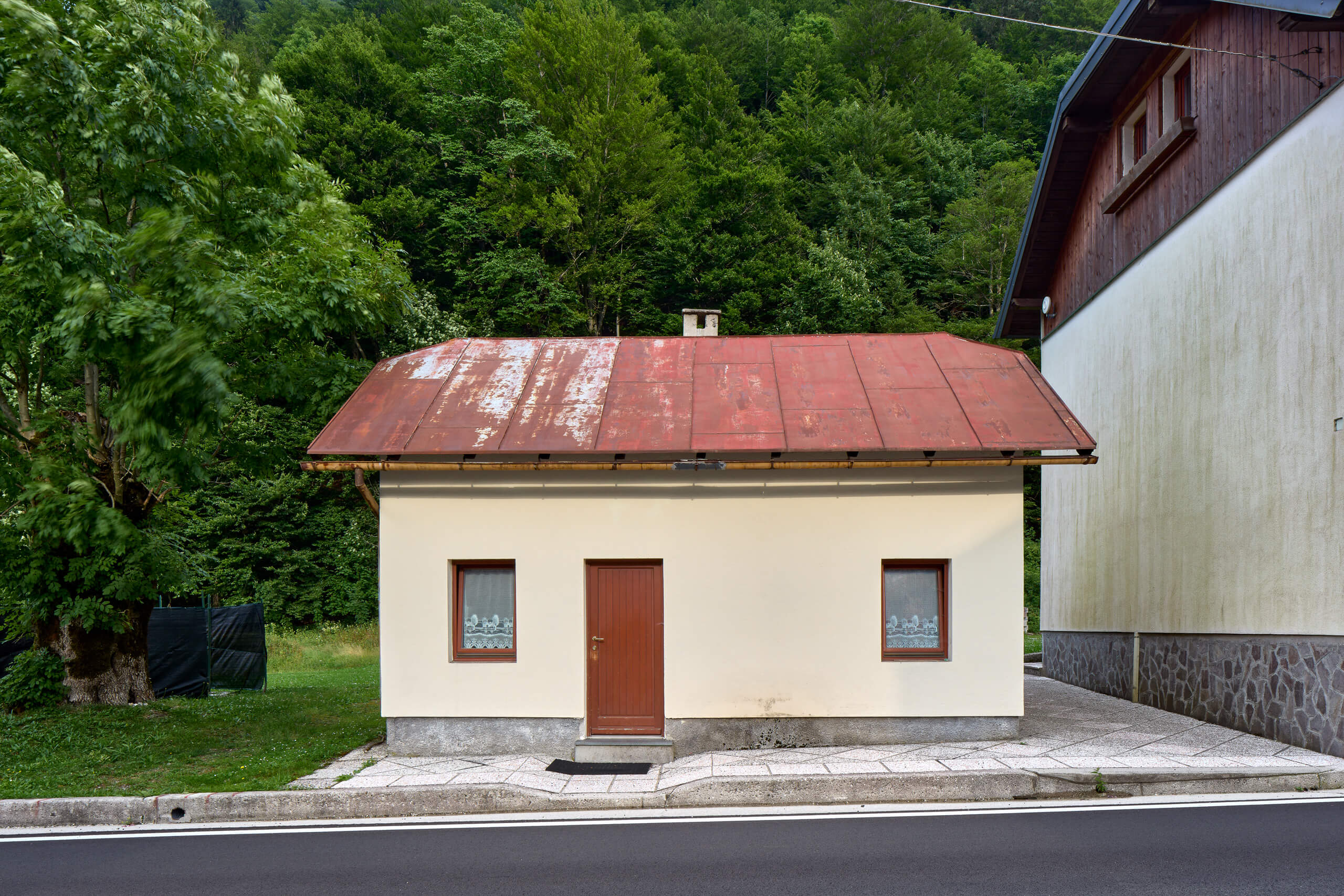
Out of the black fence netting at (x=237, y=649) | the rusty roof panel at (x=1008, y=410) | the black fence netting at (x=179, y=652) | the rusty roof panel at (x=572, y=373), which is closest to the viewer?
the rusty roof panel at (x=1008, y=410)

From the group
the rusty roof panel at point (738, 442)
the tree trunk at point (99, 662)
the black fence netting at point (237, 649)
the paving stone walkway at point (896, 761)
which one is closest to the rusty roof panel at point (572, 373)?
the rusty roof panel at point (738, 442)

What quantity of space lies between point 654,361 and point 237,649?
428 inches

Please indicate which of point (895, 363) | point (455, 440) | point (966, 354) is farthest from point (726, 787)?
point (966, 354)

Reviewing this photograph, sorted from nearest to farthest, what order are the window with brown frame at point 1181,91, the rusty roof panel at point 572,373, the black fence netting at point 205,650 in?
1. the rusty roof panel at point 572,373
2. the window with brown frame at point 1181,91
3. the black fence netting at point 205,650

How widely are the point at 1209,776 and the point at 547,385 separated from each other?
7.88 metres

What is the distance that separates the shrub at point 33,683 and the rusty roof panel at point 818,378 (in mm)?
10001

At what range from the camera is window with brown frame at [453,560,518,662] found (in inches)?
410

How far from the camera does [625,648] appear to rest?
1034cm

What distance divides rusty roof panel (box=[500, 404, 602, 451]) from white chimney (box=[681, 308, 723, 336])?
307 centimetres

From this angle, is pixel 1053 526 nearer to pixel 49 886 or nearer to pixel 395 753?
pixel 395 753

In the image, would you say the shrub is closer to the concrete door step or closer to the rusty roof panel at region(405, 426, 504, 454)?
the rusty roof panel at region(405, 426, 504, 454)

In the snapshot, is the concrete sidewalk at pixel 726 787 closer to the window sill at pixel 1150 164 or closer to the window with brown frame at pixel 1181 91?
the window sill at pixel 1150 164

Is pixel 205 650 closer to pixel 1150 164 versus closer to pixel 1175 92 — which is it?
pixel 1150 164

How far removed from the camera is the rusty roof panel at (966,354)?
11562 mm
